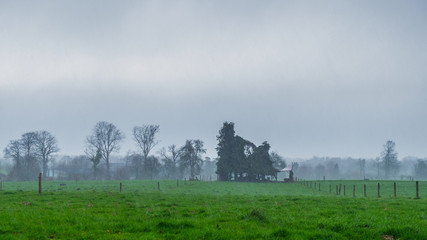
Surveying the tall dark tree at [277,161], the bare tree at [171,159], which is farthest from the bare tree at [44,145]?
the tall dark tree at [277,161]

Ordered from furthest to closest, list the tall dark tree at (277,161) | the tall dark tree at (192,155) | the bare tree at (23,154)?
the tall dark tree at (277,161), the tall dark tree at (192,155), the bare tree at (23,154)

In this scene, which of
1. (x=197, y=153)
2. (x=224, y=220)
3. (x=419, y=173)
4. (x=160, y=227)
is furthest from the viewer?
(x=419, y=173)

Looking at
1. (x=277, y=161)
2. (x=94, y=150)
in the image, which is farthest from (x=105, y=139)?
(x=277, y=161)

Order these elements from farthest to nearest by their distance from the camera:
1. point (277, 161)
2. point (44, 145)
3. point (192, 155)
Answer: point (277, 161) < point (192, 155) < point (44, 145)

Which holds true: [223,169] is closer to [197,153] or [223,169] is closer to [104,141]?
[197,153]

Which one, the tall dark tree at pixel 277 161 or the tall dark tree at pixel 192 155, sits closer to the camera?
the tall dark tree at pixel 192 155

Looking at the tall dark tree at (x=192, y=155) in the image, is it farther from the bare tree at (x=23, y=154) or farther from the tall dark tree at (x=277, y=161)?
the bare tree at (x=23, y=154)

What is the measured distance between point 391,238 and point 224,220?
569cm

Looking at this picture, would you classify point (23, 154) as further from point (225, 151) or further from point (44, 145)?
point (225, 151)

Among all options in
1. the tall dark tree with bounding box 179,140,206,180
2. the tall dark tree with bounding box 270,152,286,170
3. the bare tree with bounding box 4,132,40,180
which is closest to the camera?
the bare tree with bounding box 4,132,40,180

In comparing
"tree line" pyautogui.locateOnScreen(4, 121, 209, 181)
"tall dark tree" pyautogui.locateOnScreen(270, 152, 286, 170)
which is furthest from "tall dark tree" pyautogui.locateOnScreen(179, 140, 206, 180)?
"tall dark tree" pyautogui.locateOnScreen(270, 152, 286, 170)

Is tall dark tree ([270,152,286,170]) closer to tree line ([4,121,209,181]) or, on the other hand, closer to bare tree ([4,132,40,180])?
tree line ([4,121,209,181])

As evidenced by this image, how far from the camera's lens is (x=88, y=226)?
1123 cm

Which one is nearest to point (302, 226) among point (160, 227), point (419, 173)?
point (160, 227)
